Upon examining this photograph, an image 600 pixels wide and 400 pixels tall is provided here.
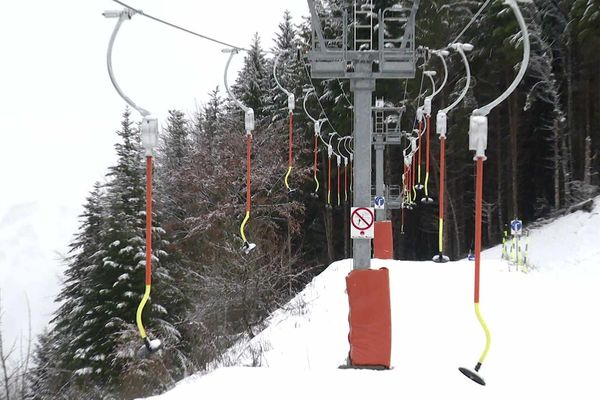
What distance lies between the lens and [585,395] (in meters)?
6.37

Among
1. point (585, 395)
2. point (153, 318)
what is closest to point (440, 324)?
point (585, 395)

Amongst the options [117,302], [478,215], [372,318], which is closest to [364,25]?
[372,318]

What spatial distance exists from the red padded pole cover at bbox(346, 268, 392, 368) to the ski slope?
0.35 metres

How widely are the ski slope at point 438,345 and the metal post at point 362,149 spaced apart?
1569 millimetres

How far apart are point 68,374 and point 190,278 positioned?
5.38 m

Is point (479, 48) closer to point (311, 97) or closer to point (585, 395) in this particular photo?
point (311, 97)

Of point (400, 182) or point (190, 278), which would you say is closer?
point (190, 278)

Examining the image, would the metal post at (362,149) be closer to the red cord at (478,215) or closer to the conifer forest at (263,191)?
the red cord at (478,215)

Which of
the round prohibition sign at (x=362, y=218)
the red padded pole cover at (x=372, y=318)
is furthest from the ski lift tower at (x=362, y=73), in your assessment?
the red padded pole cover at (x=372, y=318)

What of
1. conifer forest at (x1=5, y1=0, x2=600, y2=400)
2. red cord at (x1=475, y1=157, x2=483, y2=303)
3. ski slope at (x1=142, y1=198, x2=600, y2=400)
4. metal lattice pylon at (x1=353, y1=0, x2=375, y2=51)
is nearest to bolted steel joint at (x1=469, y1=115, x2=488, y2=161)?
red cord at (x1=475, y1=157, x2=483, y2=303)

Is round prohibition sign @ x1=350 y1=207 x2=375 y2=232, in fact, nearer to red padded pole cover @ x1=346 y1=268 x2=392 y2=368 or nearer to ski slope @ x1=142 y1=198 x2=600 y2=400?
red padded pole cover @ x1=346 y1=268 x2=392 y2=368

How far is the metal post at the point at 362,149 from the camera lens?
25.1 feet

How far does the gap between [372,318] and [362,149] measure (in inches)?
87.5

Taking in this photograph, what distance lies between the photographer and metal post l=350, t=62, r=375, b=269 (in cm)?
766
